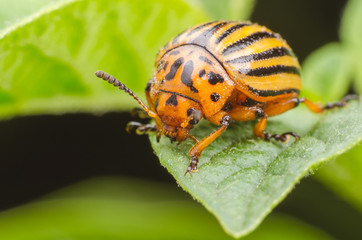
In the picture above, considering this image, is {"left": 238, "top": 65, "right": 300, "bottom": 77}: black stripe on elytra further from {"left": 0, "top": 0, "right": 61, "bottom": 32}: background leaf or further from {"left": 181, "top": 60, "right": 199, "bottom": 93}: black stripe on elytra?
{"left": 0, "top": 0, "right": 61, "bottom": 32}: background leaf

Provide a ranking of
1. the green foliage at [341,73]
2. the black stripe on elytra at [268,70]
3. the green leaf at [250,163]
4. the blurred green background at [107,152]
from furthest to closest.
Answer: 1. the green foliage at [341,73]
2. the blurred green background at [107,152]
3. the black stripe on elytra at [268,70]
4. the green leaf at [250,163]

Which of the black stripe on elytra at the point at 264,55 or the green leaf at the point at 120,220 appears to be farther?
the green leaf at the point at 120,220

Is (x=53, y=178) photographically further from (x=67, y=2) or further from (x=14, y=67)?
(x=67, y=2)

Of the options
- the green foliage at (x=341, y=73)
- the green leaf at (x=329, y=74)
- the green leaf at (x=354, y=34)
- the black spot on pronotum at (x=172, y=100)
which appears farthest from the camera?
the green leaf at (x=354, y=34)

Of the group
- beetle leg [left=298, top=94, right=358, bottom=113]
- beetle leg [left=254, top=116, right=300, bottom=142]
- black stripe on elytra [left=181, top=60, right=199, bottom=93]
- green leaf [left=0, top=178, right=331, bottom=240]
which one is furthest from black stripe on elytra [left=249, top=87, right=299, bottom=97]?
green leaf [left=0, top=178, right=331, bottom=240]

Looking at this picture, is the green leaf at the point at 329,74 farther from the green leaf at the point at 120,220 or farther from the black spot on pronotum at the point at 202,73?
the black spot on pronotum at the point at 202,73

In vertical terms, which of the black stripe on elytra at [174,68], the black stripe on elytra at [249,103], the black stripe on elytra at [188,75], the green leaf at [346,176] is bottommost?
the green leaf at [346,176]

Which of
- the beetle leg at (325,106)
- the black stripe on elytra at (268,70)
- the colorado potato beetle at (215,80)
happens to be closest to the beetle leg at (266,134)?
the colorado potato beetle at (215,80)

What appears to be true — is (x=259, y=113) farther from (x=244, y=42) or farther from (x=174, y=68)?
(x=174, y=68)
